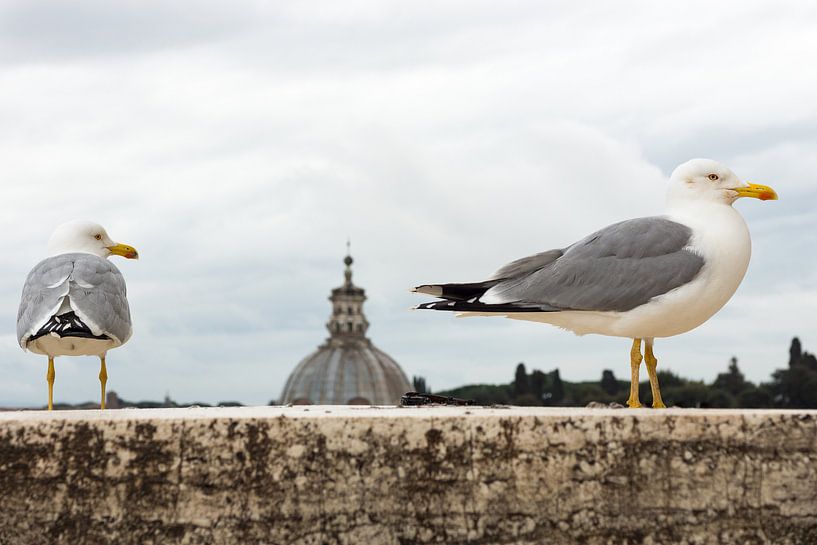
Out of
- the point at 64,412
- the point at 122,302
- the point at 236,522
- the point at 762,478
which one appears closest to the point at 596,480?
the point at 762,478

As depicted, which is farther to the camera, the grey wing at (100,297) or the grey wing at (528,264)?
the grey wing at (100,297)

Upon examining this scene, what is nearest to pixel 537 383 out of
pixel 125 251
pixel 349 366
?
pixel 349 366

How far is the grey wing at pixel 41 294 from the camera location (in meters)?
8.47

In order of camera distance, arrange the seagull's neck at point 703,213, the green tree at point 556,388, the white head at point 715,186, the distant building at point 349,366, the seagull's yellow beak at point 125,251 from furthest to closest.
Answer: the distant building at point 349,366 → the green tree at point 556,388 → the seagull's yellow beak at point 125,251 → the white head at point 715,186 → the seagull's neck at point 703,213

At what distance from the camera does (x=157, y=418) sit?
594 centimetres

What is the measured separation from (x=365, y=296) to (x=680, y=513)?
380 ft

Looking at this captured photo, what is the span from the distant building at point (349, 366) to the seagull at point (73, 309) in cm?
11044

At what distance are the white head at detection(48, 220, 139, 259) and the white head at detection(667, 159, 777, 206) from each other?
4535 mm

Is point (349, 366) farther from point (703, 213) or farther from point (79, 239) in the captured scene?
point (703, 213)

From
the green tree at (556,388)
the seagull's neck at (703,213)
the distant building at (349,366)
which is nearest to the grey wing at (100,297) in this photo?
the seagull's neck at (703,213)

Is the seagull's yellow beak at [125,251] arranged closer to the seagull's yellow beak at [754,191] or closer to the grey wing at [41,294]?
the grey wing at [41,294]

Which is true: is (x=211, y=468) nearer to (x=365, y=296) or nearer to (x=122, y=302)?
(x=122, y=302)

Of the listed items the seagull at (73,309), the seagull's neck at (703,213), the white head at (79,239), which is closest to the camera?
the seagull's neck at (703,213)

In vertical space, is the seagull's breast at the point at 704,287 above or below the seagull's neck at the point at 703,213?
below
